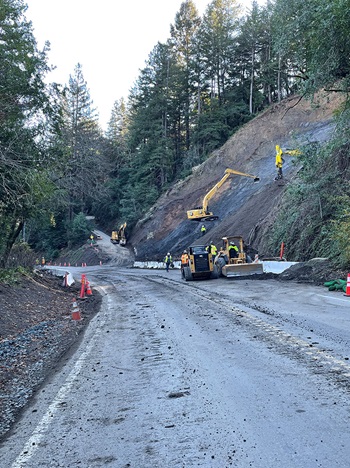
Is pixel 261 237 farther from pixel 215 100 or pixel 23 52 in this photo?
pixel 215 100

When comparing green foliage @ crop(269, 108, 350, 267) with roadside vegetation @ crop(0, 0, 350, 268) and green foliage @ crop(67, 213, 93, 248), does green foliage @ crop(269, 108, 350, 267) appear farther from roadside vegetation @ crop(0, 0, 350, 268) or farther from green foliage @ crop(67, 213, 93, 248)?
green foliage @ crop(67, 213, 93, 248)

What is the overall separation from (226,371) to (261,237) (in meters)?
23.7

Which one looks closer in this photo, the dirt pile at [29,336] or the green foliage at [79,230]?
the dirt pile at [29,336]

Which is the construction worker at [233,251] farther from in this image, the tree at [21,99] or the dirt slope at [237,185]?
the tree at [21,99]

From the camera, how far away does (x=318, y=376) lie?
5000 millimetres

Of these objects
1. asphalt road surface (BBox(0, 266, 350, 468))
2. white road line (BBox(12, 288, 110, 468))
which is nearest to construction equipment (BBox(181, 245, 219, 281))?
asphalt road surface (BBox(0, 266, 350, 468))

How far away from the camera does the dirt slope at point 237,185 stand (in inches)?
1389

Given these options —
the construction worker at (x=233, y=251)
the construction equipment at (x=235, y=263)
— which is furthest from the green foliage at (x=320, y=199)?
the construction worker at (x=233, y=251)

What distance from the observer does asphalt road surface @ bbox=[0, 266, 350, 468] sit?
11.4ft

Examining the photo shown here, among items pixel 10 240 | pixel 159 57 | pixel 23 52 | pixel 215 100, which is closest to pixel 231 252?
pixel 10 240

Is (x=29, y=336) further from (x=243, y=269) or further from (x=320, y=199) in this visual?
(x=320, y=199)

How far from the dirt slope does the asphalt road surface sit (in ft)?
82.0

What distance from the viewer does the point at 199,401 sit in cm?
460

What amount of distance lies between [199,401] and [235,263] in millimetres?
18946
